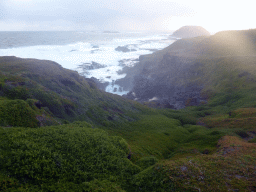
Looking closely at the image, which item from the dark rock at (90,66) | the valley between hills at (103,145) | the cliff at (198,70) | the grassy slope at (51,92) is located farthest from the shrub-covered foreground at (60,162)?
the dark rock at (90,66)

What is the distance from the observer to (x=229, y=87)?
6372 centimetres

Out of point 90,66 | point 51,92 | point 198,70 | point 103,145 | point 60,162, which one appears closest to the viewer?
point 60,162

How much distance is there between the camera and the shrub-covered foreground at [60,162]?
965 centimetres

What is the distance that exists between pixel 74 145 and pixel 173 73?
93.6 meters

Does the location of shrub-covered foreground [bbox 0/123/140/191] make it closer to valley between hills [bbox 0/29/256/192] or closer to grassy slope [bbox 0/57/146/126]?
valley between hills [bbox 0/29/256/192]

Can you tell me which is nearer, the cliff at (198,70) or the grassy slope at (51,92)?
the grassy slope at (51,92)

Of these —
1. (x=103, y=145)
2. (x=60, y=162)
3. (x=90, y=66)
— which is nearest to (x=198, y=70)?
(x=103, y=145)

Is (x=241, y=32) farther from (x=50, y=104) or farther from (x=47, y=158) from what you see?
(x=47, y=158)

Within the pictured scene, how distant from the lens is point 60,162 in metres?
11.5

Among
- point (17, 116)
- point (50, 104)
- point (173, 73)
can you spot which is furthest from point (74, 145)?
point (173, 73)

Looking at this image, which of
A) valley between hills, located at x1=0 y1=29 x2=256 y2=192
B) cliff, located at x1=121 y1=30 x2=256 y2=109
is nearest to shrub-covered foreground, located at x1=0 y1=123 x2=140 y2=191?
valley between hills, located at x1=0 y1=29 x2=256 y2=192

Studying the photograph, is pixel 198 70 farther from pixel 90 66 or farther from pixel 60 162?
pixel 90 66

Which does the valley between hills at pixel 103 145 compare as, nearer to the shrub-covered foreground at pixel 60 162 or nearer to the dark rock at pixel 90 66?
the shrub-covered foreground at pixel 60 162

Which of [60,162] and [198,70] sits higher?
[198,70]
